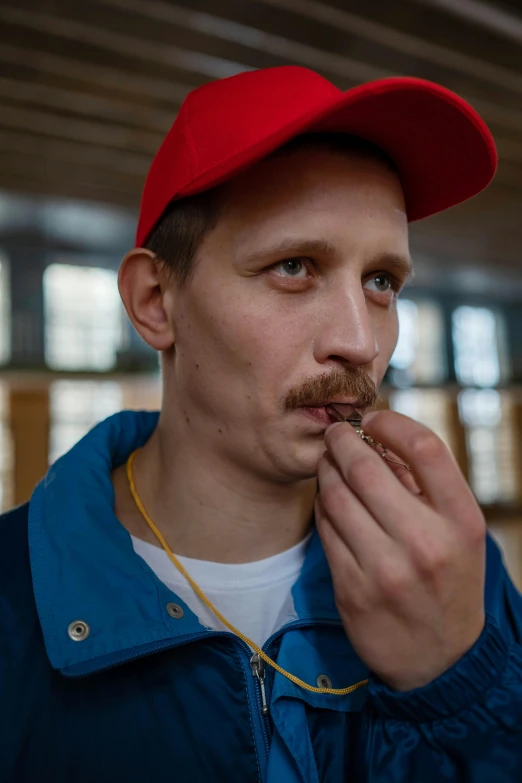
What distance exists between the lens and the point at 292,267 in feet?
3.91

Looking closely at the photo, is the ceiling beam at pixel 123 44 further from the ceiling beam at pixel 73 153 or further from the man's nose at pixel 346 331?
the man's nose at pixel 346 331

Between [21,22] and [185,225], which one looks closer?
[185,225]

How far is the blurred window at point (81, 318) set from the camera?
23.1ft

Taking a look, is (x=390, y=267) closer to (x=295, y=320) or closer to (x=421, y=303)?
(x=295, y=320)

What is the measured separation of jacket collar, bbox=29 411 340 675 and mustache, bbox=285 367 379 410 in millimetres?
341

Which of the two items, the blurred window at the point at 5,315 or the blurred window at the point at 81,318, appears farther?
the blurred window at the point at 81,318

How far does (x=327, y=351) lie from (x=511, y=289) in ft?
30.5

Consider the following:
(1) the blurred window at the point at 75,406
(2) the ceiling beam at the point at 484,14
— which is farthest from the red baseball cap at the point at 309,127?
(1) the blurred window at the point at 75,406

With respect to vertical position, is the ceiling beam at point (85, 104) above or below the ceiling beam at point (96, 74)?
below

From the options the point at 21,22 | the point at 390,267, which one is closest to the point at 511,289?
the point at 21,22

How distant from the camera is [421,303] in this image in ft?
31.6

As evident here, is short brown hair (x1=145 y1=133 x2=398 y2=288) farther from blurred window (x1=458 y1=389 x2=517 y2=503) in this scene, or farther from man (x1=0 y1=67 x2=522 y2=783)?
blurred window (x1=458 y1=389 x2=517 y2=503)

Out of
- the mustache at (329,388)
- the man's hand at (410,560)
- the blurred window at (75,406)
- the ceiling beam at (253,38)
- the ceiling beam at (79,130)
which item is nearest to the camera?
the man's hand at (410,560)

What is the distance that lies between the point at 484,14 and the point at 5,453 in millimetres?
5803
